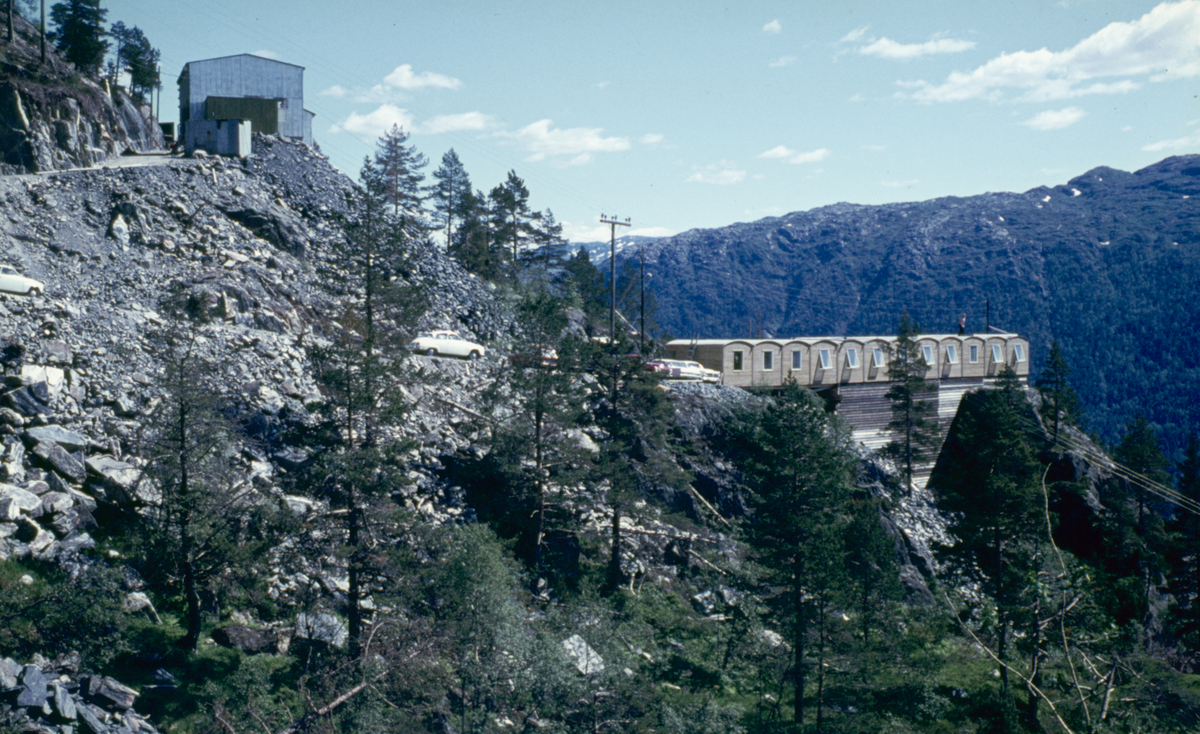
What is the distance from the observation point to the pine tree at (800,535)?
67.8ft

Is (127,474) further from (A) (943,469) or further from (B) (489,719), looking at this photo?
(A) (943,469)

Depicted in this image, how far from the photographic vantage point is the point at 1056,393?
44281 millimetres

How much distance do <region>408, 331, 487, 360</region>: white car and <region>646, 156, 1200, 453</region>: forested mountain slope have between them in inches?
3611

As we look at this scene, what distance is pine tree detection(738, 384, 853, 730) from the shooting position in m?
20.7

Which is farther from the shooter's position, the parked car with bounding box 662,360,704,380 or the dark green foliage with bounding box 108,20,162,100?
the dark green foliage with bounding box 108,20,162,100

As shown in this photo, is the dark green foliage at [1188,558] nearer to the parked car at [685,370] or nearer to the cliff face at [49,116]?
the parked car at [685,370]

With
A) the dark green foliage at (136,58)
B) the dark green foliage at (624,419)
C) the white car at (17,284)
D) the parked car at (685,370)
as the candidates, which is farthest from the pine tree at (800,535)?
the dark green foliage at (136,58)

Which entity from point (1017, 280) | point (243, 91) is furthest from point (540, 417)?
point (1017, 280)

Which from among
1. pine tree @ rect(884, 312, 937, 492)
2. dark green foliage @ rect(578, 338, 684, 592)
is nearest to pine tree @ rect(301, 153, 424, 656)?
dark green foliage @ rect(578, 338, 684, 592)

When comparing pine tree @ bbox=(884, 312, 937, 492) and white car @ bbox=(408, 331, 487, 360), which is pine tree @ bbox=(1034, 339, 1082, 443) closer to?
pine tree @ bbox=(884, 312, 937, 492)

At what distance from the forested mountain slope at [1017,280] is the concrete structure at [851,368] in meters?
69.0

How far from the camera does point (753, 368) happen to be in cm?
4381

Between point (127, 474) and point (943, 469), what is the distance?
45.7 metres

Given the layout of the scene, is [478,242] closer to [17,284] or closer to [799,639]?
[17,284]
